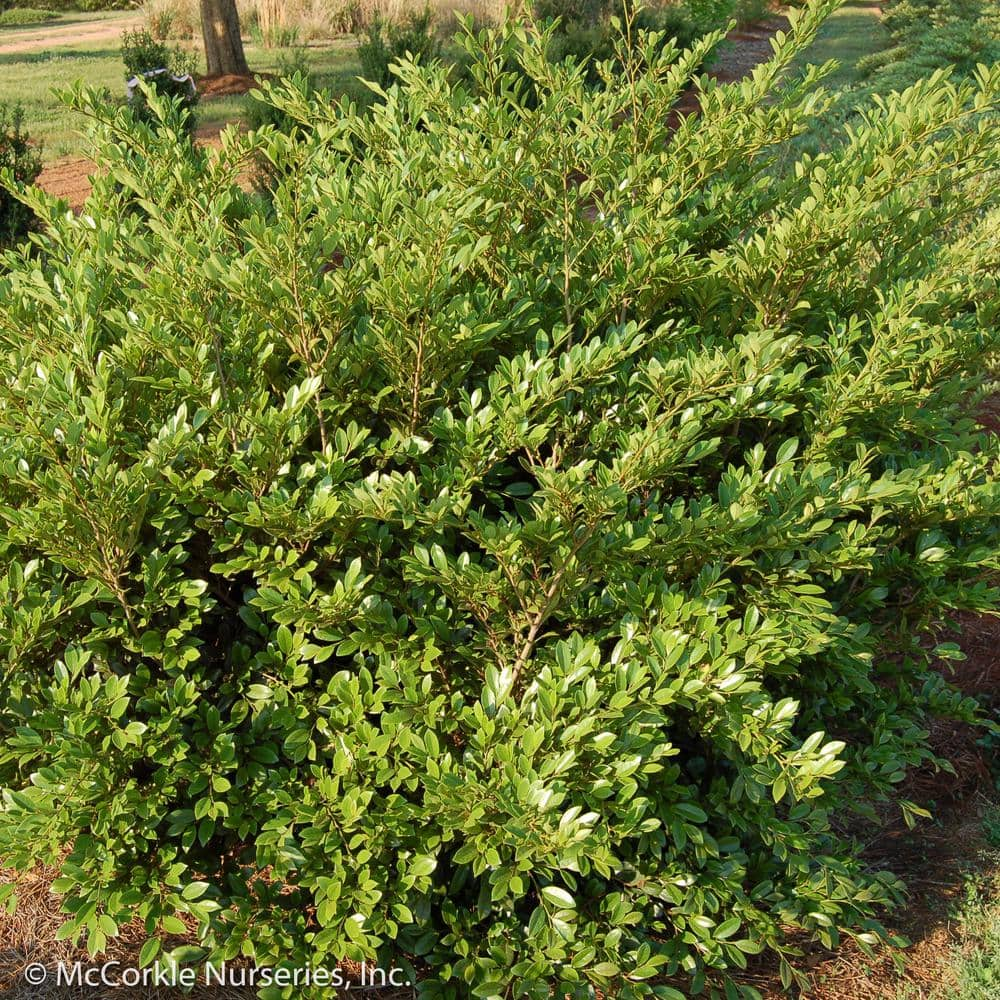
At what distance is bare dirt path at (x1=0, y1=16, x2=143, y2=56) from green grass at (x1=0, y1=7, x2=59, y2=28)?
632 mm

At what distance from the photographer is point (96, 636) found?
2.04 metres

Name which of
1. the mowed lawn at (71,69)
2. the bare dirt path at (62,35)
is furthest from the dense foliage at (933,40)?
the bare dirt path at (62,35)

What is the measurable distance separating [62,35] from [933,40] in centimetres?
1870

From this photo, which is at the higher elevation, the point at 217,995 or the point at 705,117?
the point at 705,117

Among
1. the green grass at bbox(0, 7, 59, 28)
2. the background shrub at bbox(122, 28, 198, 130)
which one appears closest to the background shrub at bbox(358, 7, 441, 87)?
the background shrub at bbox(122, 28, 198, 130)

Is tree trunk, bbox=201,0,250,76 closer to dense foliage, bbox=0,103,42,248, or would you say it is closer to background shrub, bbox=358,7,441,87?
background shrub, bbox=358,7,441,87

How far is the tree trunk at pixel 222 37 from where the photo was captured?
14.0 metres

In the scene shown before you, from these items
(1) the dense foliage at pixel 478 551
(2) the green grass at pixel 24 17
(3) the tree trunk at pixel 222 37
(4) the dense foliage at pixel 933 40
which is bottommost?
(1) the dense foliage at pixel 478 551

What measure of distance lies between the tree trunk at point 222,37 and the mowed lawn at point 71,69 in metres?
0.70

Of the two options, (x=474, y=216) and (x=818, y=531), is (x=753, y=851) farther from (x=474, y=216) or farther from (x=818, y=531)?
(x=474, y=216)

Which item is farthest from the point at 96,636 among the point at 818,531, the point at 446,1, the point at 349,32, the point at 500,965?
the point at 349,32

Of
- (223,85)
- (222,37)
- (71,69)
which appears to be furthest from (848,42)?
(71,69)

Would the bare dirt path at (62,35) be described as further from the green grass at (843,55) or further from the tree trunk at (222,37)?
the green grass at (843,55)

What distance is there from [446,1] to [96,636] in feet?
61.6
